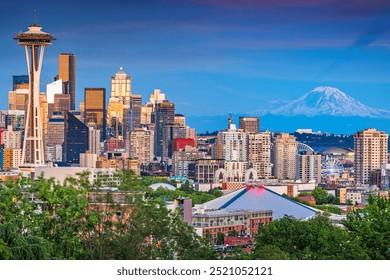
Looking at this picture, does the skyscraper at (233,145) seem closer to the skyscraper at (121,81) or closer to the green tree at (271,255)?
the skyscraper at (121,81)

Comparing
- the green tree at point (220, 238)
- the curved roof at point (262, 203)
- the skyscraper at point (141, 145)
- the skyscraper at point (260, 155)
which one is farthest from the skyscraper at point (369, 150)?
the green tree at point (220, 238)

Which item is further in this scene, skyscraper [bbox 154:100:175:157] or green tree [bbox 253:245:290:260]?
skyscraper [bbox 154:100:175:157]

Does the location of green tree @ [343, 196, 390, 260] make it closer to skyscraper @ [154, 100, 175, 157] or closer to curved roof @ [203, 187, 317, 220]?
curved roof @ [203, 187, 317, 220]

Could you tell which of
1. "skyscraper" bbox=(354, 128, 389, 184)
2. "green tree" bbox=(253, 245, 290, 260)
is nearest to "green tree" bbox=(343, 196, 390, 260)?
"green tree" bbox=(253, 245, 290, 260)

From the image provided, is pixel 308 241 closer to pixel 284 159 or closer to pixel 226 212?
pixel 226 212
